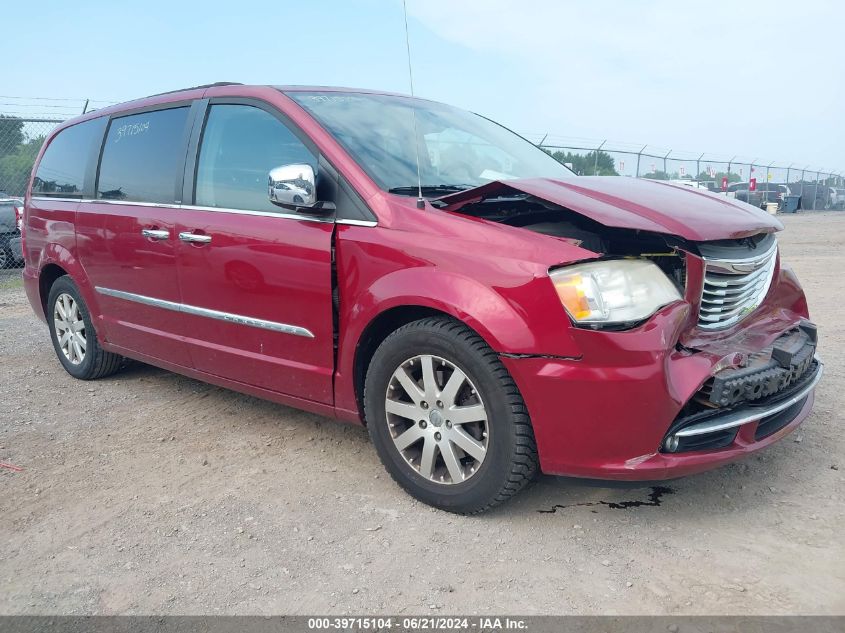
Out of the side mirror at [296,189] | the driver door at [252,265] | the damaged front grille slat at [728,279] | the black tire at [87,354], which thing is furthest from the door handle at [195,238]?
the damaged front grille slat at [728,279]

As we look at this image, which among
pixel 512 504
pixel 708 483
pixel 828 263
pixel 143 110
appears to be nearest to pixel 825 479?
pixel 708 483

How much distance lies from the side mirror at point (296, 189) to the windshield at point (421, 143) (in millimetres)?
243

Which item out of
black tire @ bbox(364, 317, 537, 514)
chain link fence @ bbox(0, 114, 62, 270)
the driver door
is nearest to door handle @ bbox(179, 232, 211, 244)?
the driver door

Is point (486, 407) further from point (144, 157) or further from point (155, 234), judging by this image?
point (144, 157)

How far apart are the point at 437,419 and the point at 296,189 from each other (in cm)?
110

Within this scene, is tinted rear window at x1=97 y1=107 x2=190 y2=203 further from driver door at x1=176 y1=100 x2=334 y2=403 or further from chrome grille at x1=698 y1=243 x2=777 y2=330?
chrome grille at x1=698 y1=243 x2=777 y2=330

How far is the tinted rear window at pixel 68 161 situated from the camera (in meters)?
4.59

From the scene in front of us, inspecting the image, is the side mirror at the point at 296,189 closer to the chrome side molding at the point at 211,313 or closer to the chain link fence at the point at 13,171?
the chrome side molding at the point at 211,313

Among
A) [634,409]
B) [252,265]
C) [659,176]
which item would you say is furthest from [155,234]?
[659,176]

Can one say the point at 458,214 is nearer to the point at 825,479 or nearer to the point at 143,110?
the point at 825,479

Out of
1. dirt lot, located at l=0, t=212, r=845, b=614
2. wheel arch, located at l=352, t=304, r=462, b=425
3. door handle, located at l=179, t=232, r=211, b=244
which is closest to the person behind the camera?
dirt lot, located at l=0, t=212, r=845, b=614

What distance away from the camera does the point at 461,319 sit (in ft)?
8.52

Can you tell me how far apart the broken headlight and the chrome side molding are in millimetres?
1222

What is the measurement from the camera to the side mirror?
9.60 feet
